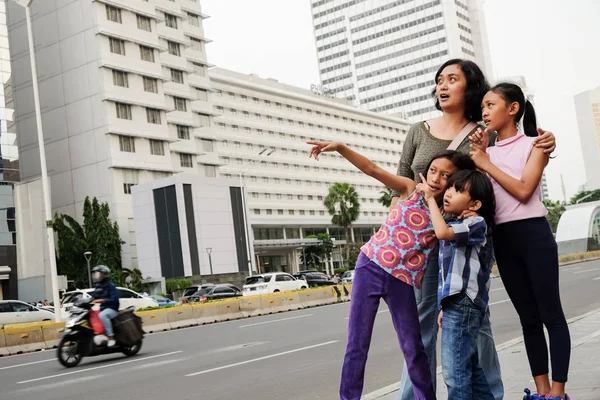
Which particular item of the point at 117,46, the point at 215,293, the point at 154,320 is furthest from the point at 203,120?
the point at 154,320

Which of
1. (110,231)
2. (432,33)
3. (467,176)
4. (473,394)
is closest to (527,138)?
(467,176)

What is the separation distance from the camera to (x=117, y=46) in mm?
63969

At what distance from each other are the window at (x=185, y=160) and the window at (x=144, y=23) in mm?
13408

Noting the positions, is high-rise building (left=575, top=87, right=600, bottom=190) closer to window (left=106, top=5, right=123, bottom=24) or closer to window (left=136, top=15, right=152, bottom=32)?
window (left=136, top=15, right=152, bottom=32)

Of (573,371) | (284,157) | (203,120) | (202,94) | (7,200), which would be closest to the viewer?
(573,371)

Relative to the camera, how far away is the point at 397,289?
393 cm

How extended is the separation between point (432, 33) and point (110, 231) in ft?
323

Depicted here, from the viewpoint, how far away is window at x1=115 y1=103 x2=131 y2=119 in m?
63.0

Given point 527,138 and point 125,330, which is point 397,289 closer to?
point 527,138

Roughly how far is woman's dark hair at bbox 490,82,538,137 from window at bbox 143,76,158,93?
6369 cm

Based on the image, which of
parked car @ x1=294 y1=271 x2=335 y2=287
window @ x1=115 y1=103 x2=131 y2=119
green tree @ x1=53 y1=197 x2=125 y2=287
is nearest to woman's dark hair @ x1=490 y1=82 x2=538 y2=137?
parked car @ x1=294 y1=271 x2=335 y2=287

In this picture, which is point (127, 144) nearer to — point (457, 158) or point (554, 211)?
point (457, 158)

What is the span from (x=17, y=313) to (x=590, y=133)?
148 m

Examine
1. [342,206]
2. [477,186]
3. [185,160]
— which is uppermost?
[185,160]
